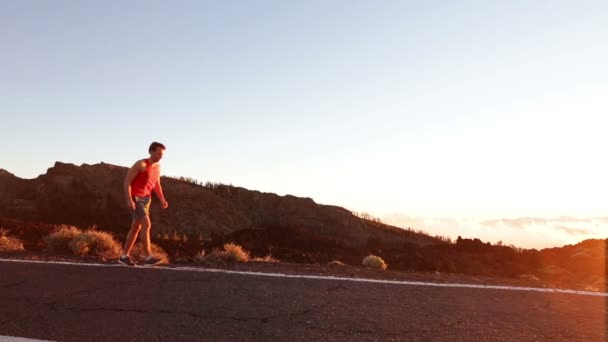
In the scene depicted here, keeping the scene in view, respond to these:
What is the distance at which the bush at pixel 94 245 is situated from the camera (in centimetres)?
1118

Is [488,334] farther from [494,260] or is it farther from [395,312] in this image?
[494,260]

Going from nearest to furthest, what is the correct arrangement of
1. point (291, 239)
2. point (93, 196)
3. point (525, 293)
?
point (525, 293)
point (291, 239)
point (93, 196)

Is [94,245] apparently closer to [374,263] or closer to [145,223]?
[145,223]

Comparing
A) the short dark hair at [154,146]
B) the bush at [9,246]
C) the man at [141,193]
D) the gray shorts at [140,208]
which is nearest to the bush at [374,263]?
the man at [141,193]

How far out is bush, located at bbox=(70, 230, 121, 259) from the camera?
1118 centimetres

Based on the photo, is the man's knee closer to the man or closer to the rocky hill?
the man

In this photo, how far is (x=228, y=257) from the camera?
35.7 feet

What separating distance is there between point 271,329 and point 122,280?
334 centimetres

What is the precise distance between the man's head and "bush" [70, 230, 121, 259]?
8.31ft

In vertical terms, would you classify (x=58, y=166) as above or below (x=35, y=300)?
above

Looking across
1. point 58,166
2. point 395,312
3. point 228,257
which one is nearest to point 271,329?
point 395,312

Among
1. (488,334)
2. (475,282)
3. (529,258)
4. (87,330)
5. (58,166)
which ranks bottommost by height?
(87,330)

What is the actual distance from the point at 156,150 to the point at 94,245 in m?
3.15

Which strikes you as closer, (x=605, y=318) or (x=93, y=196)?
(x=605, y=318)
